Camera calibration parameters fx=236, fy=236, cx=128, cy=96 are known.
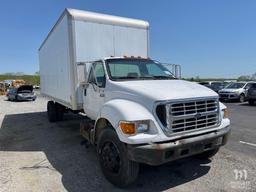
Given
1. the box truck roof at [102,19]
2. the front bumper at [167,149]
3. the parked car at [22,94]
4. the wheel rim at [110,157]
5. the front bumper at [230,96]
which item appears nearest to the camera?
the front bumper at [167,149]

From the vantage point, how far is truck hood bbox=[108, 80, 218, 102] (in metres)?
3.82

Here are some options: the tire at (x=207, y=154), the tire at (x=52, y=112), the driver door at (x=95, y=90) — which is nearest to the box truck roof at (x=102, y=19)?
the driver door at (x=95, y=90)

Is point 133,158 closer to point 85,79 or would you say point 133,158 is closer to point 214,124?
point 214,124

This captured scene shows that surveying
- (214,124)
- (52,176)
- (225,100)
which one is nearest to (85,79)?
(52,176)

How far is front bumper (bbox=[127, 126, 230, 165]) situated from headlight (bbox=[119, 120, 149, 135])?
224 millimetres

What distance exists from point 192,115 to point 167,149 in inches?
30.5

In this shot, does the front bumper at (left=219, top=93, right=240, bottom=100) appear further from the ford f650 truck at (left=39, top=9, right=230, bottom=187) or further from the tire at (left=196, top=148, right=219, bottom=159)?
the tire at (left=196, top=148, right=219, bottom=159)

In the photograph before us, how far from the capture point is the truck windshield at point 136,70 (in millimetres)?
4992

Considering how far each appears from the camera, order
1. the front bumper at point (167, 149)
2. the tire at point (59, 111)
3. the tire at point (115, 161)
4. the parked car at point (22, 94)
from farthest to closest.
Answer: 1. the parked car at point (22, 94)
2. the tire at point (59, 111)
3. the tire at point (115, 161)
4. the front bumper at point (167, 149)

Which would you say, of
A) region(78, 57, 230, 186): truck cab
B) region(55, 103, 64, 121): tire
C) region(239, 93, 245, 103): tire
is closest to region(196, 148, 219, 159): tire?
region(78, 57, 230, 186): truck cab

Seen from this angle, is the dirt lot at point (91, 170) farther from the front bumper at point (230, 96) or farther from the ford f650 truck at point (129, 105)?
the front bumper at point (230, 96)

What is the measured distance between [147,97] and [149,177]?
1.60m

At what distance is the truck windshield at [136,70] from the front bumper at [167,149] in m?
1.73

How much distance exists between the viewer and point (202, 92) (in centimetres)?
422
